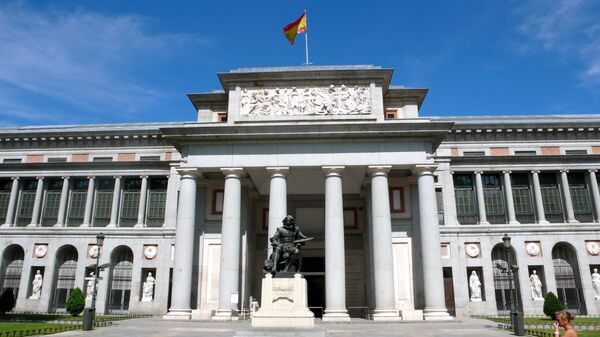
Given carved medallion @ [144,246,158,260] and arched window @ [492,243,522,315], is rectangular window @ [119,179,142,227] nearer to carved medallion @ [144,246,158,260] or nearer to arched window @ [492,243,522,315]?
carved medallion @ [144,246,158,260]

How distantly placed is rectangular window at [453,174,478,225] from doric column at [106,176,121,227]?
36182 mm

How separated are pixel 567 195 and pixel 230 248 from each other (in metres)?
35.5

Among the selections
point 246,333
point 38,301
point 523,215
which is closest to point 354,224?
point 523,215

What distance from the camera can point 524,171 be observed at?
47.7 meters

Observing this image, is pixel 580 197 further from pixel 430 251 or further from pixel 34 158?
pixel 34 158

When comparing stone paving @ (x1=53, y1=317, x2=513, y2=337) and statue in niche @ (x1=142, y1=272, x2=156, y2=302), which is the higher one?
statue in niche @ (x1=142, y1=272, x2=156, y2=302)

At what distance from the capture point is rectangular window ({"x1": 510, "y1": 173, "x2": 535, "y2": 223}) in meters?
47.3

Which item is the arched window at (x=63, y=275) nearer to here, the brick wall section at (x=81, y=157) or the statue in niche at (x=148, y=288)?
the statue in niche at (x=148, y=288)

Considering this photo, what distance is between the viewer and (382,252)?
3153 cm

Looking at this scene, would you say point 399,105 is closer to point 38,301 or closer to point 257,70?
point 257,70

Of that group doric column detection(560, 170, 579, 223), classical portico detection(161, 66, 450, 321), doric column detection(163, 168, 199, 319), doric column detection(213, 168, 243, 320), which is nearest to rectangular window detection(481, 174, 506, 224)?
doric column detection(560, 170, 579, 223)

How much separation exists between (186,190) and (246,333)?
17.3 m

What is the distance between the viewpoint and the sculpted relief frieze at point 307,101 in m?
35.0

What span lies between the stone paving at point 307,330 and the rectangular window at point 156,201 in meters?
20.0
